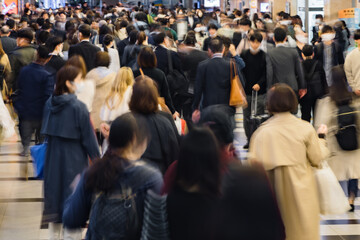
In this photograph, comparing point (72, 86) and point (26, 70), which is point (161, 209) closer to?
point (72, 86)

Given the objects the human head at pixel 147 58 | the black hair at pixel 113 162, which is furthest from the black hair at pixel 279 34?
the black hair at pixel 113 162

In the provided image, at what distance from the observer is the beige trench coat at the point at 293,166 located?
5.29 m

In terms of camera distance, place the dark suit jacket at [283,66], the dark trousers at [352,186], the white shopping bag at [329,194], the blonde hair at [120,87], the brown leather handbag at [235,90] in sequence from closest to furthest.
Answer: the white shopping bag at [329,194] → the blonde hair at [120,87] → the dark trousers at [352,186] → the brown leather handbag at [235,90] → the dark suit jacket at [283,66]

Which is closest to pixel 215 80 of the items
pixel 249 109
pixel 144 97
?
pixel 249 109

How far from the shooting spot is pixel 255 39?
35.2 ft

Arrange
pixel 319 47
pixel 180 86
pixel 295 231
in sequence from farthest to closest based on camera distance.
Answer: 1. pixel 319 47
2. pixel 180 86
3. pixel 295 231

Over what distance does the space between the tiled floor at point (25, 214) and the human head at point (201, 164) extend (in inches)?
A: 167

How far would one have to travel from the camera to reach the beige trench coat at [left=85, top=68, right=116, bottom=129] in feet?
28.3

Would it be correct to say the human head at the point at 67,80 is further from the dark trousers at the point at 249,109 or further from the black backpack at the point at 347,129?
the dark trousers at the point at 249,109

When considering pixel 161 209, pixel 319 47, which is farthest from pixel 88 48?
pixel 161 209

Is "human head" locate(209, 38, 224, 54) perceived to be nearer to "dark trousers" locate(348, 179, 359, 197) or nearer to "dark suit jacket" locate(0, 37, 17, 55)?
"dark trousers" locate(348, 179, 359, 197)

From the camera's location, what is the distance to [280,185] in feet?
17.4

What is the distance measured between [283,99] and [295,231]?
A: 95cm

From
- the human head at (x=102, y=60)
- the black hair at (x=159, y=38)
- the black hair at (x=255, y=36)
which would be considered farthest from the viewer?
the black hair at (x=159, y=38)
